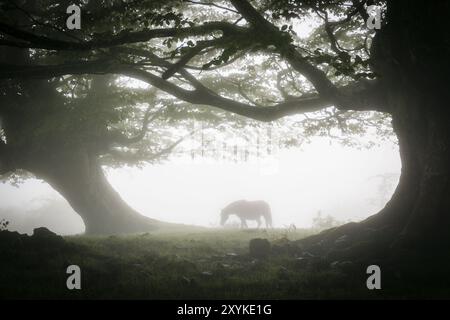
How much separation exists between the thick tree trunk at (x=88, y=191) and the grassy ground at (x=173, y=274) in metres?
10.8

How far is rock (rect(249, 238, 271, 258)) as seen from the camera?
9847mm

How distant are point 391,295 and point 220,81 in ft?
38.8

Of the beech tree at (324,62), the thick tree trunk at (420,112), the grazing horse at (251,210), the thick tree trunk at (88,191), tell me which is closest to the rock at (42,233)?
the beech tree at (324,62)

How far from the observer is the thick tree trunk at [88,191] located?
2009cm

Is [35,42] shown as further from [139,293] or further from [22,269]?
[139,293]

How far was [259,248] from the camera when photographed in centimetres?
998

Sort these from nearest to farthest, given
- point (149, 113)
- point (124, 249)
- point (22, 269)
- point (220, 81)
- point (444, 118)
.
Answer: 1. point (22, 269)
2. point (444, 118)
3. point (124, 249)
4. point (220, 81)
5. point (149, 113)

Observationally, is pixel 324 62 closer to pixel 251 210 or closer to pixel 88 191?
pixel 251 210

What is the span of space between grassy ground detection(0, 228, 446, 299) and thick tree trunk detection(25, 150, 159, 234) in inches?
425

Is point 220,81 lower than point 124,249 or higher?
higher

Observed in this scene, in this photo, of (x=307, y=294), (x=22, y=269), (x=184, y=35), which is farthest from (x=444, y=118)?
(x=22, y=269)

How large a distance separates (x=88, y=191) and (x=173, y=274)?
48.0ft

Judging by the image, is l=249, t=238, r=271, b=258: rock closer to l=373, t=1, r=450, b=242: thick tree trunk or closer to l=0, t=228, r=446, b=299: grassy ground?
l=0, t=228, r=446, b=299: grassy ground

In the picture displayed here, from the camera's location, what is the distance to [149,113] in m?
20.3
